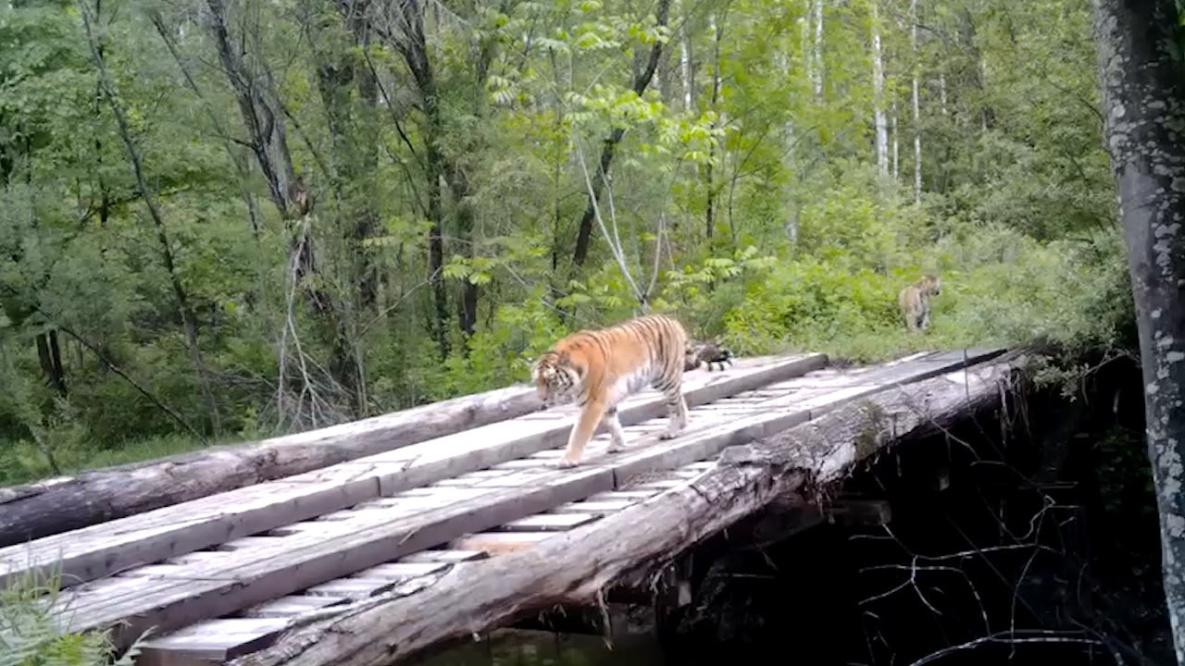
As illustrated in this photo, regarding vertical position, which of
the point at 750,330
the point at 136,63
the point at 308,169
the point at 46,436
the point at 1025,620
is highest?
the point at 136,63

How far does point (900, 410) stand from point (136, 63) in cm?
1154

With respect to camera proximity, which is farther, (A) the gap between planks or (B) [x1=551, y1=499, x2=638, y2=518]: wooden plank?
(B) [x1=551, y1=499, x2=638, y2=518]: wooden plank

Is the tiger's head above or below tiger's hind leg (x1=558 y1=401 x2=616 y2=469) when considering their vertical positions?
above

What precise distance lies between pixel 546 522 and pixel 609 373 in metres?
1.52

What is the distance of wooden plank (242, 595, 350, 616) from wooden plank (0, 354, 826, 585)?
81 centimetres

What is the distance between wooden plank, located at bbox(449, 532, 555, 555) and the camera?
5.81m

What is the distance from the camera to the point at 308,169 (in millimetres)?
15680

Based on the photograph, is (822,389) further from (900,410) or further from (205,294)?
(205,294)

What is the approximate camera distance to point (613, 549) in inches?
221

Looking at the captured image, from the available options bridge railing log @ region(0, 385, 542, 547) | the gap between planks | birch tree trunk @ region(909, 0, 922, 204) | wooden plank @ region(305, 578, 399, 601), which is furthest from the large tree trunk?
birch tree trunk @ region(909, 0, 922, 204)

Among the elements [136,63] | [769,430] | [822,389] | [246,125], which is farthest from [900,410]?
[136,63]

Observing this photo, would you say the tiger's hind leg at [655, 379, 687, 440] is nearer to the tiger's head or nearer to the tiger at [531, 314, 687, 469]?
the tiger at [531, 314, 687, 469]

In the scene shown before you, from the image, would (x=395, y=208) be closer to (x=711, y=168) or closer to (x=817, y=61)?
(x=711, y=168)

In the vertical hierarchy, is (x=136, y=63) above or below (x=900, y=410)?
above
